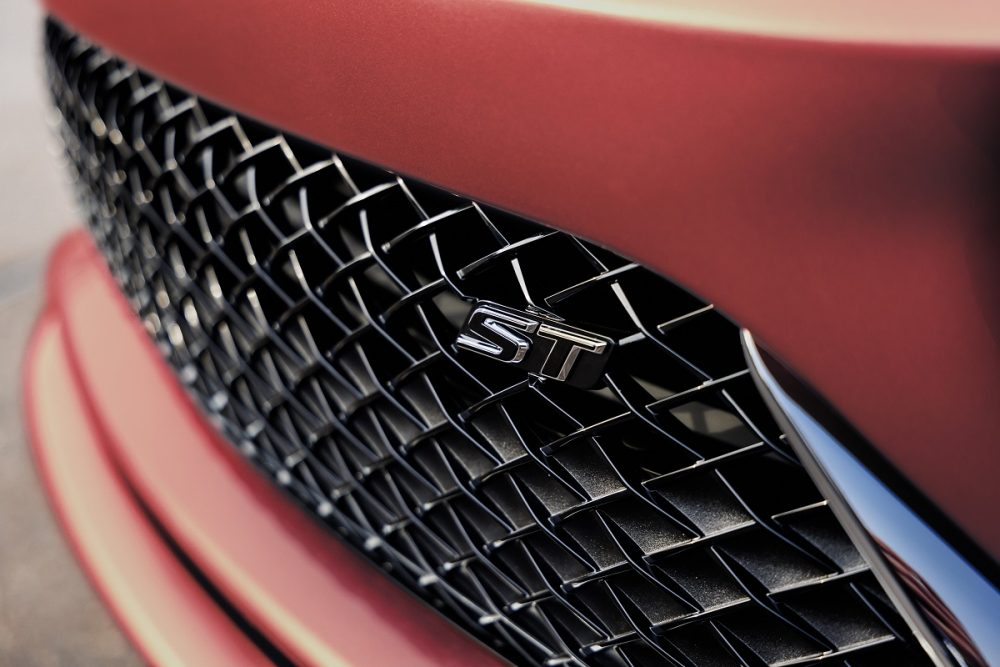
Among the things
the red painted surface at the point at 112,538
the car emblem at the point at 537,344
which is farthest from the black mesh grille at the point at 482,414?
the red painted surface at the point at 112,538

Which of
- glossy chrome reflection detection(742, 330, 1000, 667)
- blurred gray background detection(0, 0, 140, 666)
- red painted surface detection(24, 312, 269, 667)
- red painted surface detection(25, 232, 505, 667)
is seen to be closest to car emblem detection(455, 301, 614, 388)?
glossy chrome reflection detection(742, 330, 1000, 667)

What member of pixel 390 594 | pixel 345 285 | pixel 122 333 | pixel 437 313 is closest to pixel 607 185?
pixel 437 313

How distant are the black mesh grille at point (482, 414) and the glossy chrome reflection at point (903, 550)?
0.20 ft

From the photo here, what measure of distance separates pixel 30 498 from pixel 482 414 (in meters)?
1.56

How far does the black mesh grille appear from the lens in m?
0.84

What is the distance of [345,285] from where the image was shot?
1.13 metres

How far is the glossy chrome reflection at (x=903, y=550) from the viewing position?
707 mm

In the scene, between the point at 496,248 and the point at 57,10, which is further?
the point at 57,10

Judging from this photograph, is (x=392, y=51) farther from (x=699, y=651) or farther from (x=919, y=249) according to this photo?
(x=699, y=651)

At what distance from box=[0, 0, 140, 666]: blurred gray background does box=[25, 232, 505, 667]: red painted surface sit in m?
0.18

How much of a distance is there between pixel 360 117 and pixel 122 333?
3.26ft

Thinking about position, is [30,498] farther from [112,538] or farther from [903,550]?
[903,550]

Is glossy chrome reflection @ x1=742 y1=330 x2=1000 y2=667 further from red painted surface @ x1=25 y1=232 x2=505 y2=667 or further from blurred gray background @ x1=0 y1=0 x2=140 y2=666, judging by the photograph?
blurred gray background @ x1=0 y1=0 x2=140 y2=666

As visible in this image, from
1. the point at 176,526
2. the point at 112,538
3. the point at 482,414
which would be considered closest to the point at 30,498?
the point at 112,538
